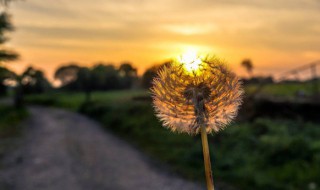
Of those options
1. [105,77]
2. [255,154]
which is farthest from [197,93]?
[105,77]

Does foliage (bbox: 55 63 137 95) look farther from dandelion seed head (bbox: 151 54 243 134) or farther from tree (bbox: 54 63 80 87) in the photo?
dandelion seed head (bbox: 151 54 243 134)

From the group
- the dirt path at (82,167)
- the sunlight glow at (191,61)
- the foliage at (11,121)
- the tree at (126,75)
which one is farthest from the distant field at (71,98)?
the sunlight glow at (191,61)

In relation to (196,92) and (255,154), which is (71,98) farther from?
(196,92)

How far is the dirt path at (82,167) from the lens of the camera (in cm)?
1617

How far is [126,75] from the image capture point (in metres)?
76.5

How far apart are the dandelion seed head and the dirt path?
13.3m

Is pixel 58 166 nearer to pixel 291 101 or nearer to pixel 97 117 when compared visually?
pixel 291 101

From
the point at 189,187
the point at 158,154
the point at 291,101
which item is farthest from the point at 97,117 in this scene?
the point at 189,187

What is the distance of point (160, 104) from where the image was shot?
198cm

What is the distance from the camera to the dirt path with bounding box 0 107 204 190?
53.1ft

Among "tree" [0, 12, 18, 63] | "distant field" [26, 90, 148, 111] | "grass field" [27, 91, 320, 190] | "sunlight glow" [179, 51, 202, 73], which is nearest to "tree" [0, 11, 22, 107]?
"tree" [0, 12, 18, 63]

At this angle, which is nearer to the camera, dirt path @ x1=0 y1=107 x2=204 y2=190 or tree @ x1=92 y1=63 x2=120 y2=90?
dirt path @ x1=0 y1=107 x2=204 y2=190

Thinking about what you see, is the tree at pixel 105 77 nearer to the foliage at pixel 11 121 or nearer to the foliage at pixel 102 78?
the foliage at pixel 102 78

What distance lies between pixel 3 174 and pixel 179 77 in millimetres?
18165
